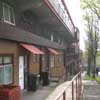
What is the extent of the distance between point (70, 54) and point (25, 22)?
21617 millimetres

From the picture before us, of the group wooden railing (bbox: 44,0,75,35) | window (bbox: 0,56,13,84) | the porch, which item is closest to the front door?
the porch

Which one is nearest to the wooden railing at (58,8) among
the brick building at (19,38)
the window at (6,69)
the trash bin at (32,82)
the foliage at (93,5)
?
the brick building at (19,38)

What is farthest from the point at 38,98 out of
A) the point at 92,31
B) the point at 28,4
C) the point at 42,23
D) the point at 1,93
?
the point at 92,31

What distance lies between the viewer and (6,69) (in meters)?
10.9

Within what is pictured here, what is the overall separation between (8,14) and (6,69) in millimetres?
2644

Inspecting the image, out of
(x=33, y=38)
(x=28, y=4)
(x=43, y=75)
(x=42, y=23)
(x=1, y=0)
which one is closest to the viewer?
(x=1, y=0)

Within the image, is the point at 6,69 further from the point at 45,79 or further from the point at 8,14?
the point at 45,79

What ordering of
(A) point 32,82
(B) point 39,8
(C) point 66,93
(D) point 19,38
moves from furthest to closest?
(B) point 39,8, (A) point 32,82, (D) point 19,38, (C) point 66,93

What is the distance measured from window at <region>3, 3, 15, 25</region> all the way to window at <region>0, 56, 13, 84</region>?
177 cm

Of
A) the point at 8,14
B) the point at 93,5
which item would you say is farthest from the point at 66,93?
the point at 93,5

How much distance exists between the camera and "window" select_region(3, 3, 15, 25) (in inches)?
416

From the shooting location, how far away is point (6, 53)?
1052 cm

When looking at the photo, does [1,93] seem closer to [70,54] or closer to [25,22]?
[25,22]

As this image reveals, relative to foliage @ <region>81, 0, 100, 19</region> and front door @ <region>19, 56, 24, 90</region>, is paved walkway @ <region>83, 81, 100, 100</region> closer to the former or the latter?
front door @ <region>19, 56, 24, 90</region>
